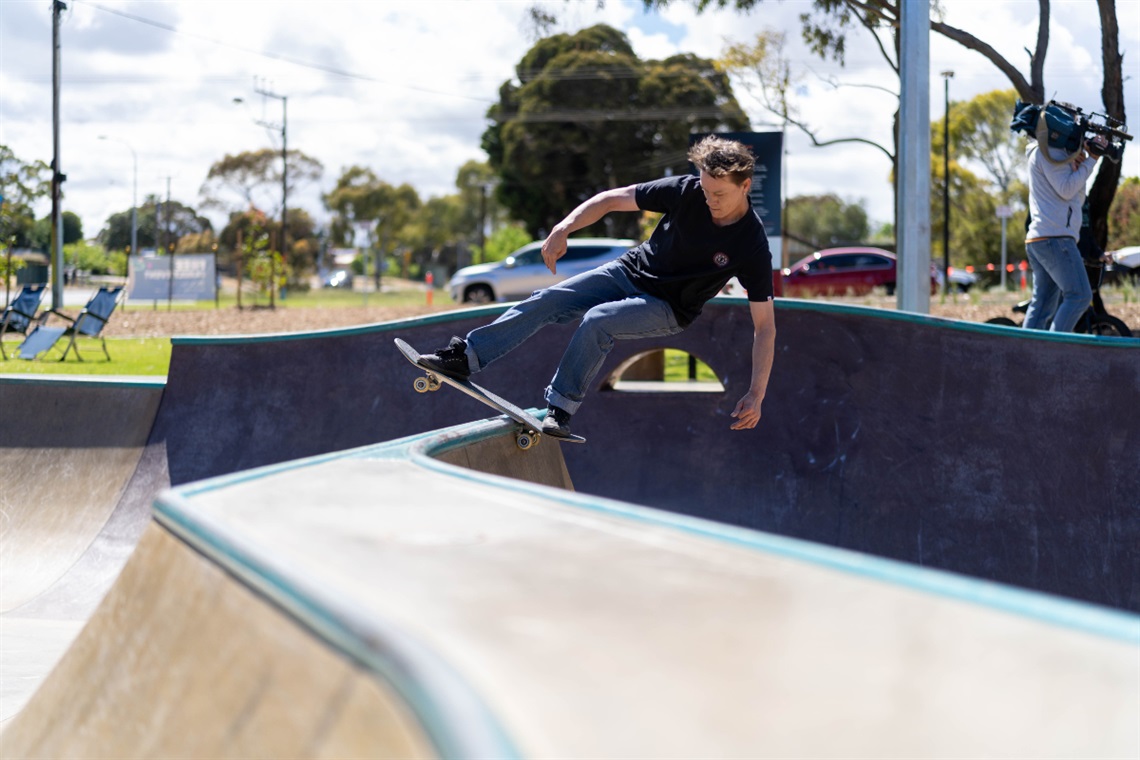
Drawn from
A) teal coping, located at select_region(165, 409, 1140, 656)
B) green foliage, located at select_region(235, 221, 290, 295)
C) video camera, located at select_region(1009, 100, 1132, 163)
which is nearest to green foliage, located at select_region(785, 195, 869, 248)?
green foliage, located at select_region(235, 221, 290, 295)

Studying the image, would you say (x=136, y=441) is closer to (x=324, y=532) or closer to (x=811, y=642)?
(x=324, y=532)

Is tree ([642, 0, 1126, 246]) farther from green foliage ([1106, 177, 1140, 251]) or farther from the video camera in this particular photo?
green foliage ([1106, 177, 1140, 251])

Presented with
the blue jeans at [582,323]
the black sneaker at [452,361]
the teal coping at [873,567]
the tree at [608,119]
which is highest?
the tree at [608,119]

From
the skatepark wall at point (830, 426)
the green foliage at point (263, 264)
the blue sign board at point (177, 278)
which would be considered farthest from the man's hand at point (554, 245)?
the blue sign board at point (177, 278)

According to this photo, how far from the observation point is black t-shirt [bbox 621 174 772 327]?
4.64 m

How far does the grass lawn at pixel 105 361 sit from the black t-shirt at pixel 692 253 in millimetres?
6353

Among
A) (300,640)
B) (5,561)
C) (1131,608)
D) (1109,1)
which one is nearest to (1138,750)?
(300,640)

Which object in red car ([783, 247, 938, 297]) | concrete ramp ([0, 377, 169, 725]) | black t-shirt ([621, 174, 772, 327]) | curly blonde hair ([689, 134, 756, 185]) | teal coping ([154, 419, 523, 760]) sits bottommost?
concrete ramp ([0, 377, 169, 725])

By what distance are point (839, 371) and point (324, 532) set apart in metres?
4.50

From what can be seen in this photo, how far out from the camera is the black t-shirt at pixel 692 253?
464 cm

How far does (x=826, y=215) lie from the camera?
9406cm

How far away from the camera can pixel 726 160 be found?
14.4 ft

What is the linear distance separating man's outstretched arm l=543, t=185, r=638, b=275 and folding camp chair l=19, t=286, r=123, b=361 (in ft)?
26.4

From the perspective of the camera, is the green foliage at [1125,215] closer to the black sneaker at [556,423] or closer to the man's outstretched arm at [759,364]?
the man's outstretched arm at [759,364]
